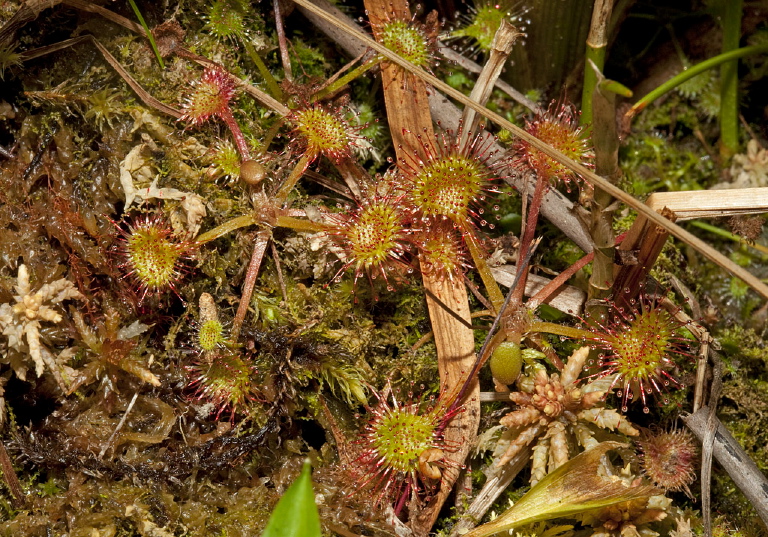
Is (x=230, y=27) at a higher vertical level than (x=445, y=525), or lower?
higher

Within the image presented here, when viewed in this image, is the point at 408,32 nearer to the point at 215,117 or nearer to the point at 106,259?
the point at 215,117

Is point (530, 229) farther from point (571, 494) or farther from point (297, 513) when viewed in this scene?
point (297, 513)

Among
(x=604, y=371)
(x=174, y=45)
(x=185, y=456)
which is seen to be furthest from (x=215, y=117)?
(x=604, y=371)

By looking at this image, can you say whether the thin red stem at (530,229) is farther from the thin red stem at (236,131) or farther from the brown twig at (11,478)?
the brown twig at (11,478)

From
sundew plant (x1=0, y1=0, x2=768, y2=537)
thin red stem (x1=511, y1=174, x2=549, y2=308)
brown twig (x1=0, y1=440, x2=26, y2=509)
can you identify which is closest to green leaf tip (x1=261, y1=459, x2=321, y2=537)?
sundew plant (x1=0, y1=0, x2=768, y2=537)

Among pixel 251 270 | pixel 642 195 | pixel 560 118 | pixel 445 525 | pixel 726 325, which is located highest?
pixel 560 118

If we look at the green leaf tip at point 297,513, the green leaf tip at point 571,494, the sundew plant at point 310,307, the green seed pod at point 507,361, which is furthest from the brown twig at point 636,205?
the green leaf tip at point 297,513

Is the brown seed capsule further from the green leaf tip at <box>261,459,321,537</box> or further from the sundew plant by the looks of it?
the green leaf tip at <box>261,459,321,537</box>
